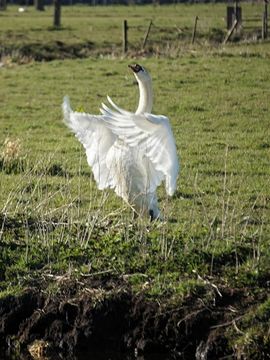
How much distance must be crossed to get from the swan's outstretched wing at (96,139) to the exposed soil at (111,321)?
1849 mm

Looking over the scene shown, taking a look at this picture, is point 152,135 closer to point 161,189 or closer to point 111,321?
point 111,321

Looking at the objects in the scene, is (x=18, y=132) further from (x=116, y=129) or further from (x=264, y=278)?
(x=264, y=278)

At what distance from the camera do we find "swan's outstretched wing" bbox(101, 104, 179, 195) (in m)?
11.7

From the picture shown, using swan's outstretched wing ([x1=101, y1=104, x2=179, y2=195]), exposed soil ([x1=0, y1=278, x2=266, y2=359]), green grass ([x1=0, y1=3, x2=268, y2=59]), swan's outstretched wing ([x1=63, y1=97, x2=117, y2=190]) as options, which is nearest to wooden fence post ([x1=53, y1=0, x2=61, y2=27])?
green grass ([x1=0, y1=3, x2=268, y2=59])

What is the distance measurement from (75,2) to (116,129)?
69.5 m

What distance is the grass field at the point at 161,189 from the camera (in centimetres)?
1127

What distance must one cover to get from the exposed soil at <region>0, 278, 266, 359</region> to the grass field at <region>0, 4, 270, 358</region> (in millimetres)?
170

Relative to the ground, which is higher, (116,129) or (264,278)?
(116,129)

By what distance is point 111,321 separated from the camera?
10.9 metres

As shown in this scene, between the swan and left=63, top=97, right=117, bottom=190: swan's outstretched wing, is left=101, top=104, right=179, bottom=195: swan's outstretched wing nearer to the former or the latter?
the swan

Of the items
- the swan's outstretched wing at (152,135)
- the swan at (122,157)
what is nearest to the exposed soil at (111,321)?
the swan's outstretched wing at (152,135)

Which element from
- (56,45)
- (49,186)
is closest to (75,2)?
(56,45)

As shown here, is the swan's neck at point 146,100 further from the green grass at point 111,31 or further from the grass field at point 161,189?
the green grass at point 111,31

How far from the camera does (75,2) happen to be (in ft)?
263
